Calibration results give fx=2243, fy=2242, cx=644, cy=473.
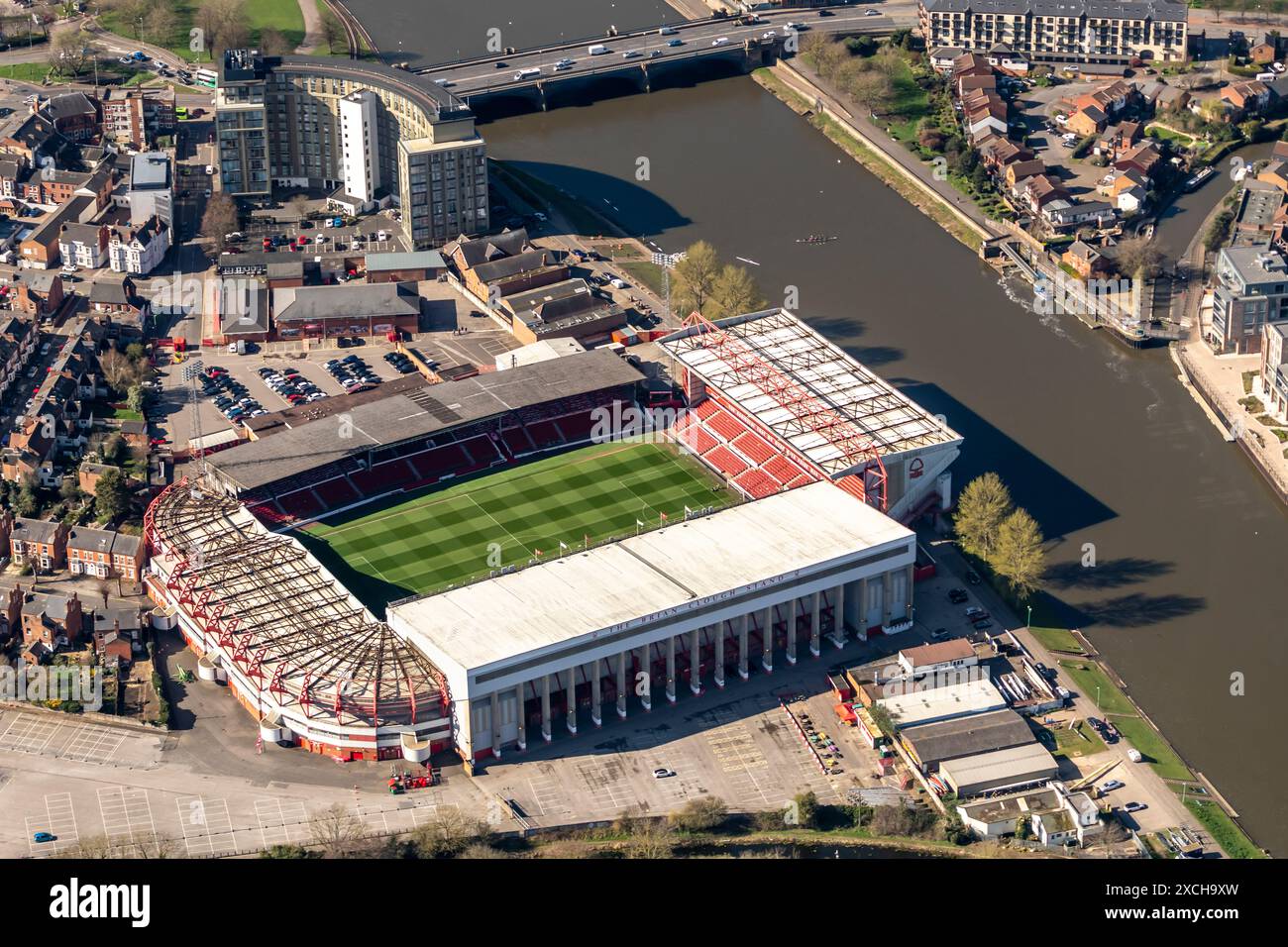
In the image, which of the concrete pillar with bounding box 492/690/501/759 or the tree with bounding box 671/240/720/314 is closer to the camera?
the concrete pillar with bounding box 492/690/501/759

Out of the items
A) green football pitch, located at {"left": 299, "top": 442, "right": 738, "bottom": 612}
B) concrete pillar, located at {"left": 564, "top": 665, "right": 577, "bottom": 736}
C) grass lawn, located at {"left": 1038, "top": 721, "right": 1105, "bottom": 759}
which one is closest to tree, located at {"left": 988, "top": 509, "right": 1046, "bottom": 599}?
grass lawn, located at {"left": 1038, "top": 721, "right": 1105, "bottom": 759}

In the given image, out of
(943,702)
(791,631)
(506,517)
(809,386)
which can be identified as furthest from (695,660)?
(809,386)

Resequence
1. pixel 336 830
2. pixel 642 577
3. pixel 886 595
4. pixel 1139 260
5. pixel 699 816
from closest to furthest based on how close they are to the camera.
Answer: pixel 336 830 → pixel 699 816 → pixel 642 577 → pixel 886 595 → pixel 1139 260

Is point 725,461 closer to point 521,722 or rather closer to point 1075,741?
point 521,722

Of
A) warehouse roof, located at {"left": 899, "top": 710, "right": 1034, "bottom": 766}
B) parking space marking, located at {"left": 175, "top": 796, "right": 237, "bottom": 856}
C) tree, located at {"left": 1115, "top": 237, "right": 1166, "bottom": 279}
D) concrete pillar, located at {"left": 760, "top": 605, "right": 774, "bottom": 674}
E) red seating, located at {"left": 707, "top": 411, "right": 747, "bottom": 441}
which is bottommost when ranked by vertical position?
parking space marking, located at {"left": 175, "top": 796, "right": 237, "bottom": 856}

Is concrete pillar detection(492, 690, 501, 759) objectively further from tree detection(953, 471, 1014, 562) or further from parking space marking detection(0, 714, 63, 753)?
tree detection(953, 471, 1014, 562)

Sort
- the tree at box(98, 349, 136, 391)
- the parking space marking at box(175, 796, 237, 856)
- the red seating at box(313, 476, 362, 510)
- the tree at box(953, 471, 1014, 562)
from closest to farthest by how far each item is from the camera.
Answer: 1. the parking space marking at box(175, 796, 237, 856)
2. the tree at box(953, 471, 1014, 562)
3. the red seating at box(313, 476, 362, 510)
4. the tree at box(98, 349, 136, 391)
